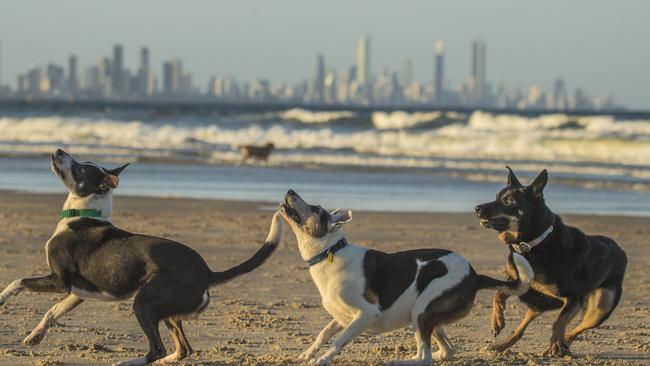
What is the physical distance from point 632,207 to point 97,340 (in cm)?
1398

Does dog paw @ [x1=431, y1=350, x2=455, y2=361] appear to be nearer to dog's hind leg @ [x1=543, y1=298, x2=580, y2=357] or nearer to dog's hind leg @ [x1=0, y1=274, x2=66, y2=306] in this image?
dog's hind leg @ [x1=543, y1=298, x2=580, y2=357]

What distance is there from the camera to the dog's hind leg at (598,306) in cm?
800

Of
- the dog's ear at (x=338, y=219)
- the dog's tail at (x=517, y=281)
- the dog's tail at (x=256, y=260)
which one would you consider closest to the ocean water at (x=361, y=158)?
the dog's tail at (x=517, y=281)

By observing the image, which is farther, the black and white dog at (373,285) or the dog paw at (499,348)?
the dog paw at (499,348)

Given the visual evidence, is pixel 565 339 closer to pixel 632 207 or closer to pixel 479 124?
pixel 632 207

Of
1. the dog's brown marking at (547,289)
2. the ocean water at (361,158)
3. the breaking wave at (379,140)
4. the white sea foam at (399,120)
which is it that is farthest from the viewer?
the white sea foam at (399,120)

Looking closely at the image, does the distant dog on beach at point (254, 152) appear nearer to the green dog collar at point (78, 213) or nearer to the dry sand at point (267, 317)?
the dry sand at point (267, 317)

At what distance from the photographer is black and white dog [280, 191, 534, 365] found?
7.18 meters

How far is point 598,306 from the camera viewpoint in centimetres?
802

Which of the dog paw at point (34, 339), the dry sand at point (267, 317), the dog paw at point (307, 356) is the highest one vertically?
the dog paw at point (34, 339)

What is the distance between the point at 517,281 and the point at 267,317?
231 cm

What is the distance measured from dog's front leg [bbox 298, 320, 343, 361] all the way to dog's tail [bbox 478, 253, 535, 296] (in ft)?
2.97

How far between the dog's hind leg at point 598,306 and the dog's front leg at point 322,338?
1.62 metres

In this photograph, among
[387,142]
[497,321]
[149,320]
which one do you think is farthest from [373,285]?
[387,142]
